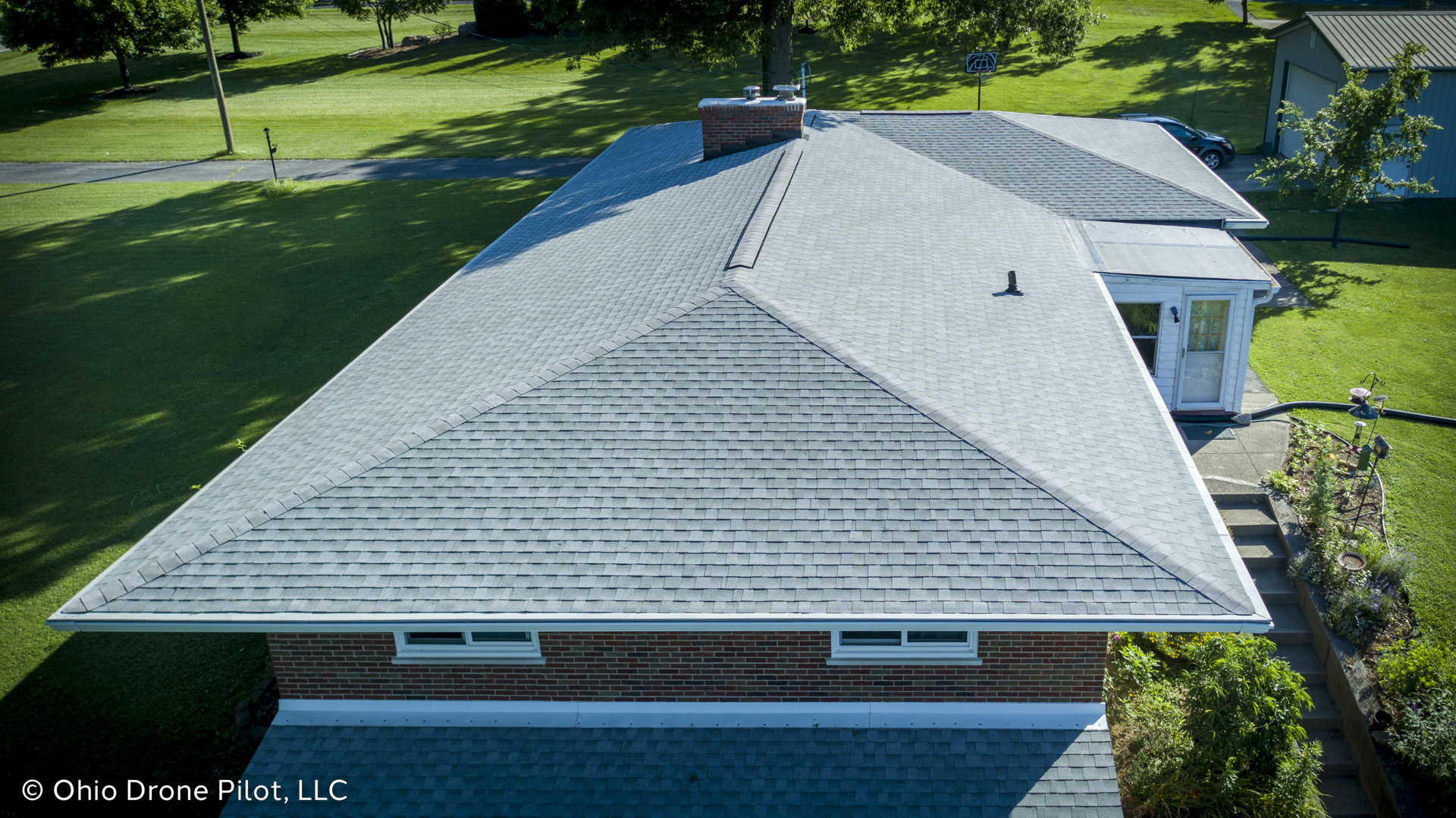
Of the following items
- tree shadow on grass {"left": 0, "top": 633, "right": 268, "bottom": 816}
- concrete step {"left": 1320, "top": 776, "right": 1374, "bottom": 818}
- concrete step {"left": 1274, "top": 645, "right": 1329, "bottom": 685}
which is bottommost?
concrete step {"left": 1320, "top": 776, "right": 1374, "bottom": 818}

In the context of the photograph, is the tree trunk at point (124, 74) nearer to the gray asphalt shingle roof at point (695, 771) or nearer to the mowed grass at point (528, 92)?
the mowed grass at point (528, 92)

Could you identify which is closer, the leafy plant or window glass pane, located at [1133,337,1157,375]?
the leafy plant

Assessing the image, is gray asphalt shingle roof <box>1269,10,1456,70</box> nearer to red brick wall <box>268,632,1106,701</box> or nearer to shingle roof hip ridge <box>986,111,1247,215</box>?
shingle roof hip ridge <box>986,111,1247,215</box>

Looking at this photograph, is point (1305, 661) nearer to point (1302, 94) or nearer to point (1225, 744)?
point (1225, 744)

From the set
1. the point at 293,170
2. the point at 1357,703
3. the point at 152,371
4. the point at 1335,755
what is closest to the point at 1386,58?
the point at 1357,703

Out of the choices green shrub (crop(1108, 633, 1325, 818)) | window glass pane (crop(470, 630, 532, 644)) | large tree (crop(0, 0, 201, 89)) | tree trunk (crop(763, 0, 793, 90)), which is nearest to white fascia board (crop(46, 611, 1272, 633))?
window glass pane (crop(470, 630, 532, 644))

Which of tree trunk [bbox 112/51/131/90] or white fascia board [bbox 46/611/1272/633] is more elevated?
tree trunk [bbox 112/51/131/90]

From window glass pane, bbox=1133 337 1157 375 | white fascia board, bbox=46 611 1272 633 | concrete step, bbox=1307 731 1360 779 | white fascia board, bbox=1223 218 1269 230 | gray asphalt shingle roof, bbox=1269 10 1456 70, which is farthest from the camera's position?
gray asphalt shingle roof, bbox=1269 10 1456 70
